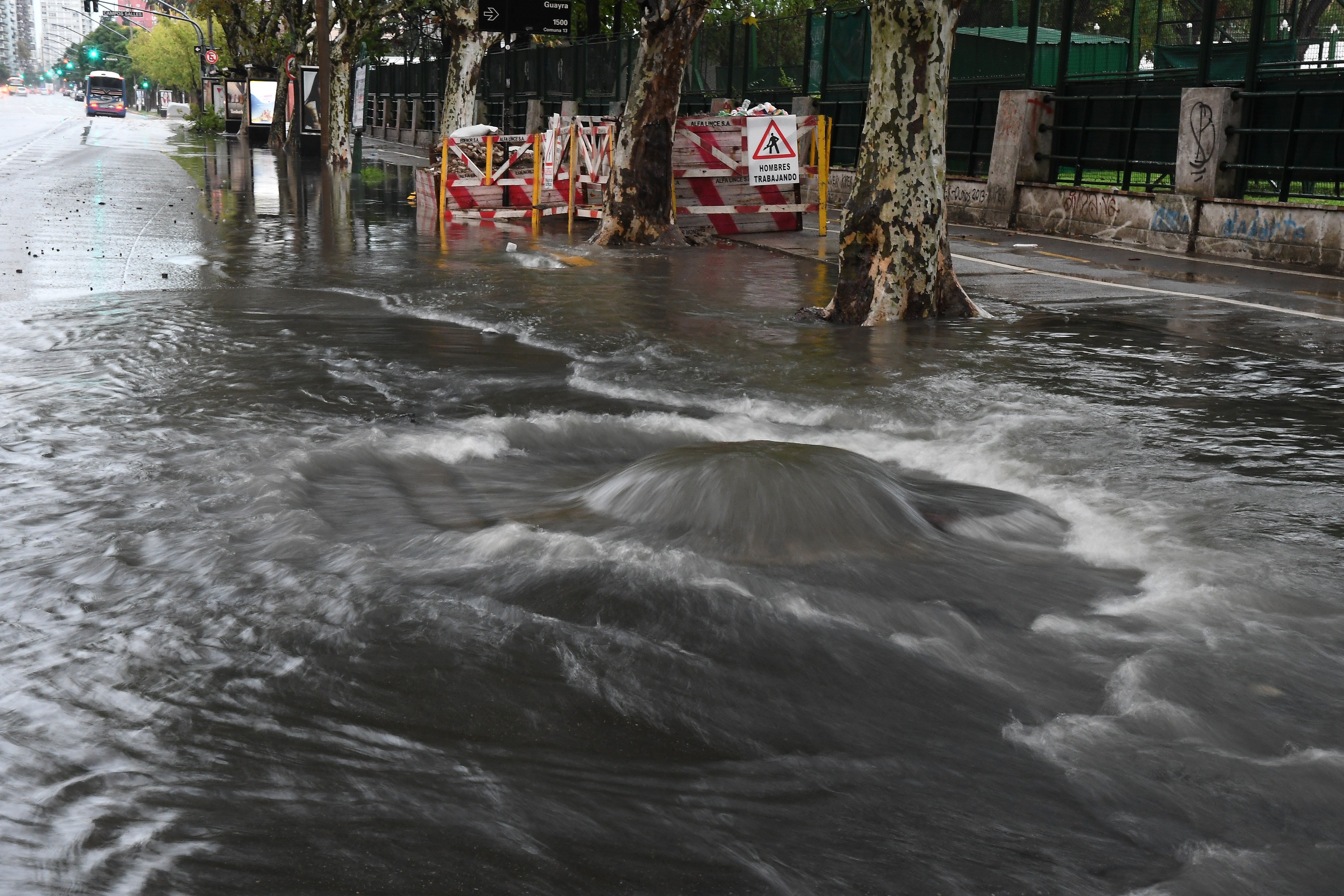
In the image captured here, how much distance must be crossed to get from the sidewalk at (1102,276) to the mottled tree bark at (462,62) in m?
12.8

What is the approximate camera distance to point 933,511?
567 cm

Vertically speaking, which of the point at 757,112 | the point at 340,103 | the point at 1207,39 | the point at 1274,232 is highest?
the point at 1207,39

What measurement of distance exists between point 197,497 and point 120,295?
625 centimetres

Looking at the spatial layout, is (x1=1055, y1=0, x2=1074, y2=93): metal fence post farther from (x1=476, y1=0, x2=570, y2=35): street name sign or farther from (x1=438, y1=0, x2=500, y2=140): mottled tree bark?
(x1=438, y1=0, x2=500, y2=140): mottled tree bark

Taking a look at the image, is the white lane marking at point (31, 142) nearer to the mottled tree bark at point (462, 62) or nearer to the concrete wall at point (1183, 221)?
the mottled tree bark at point (462, 62)

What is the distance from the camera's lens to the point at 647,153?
53.8 feet

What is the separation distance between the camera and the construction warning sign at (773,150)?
1788 centimetres

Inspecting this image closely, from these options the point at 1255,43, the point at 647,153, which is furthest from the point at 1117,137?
the point at 647,153

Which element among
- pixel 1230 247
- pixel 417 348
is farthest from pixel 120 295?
pixel 1230 247

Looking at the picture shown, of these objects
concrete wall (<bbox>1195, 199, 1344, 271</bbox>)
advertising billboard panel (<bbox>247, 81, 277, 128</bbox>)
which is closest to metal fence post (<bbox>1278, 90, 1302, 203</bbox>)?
concrete wall (<bbox>1195, 199, 1344, 271</bbox>)

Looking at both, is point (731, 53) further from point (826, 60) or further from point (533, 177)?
point (533, 177)

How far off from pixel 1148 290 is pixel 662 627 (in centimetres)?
1005

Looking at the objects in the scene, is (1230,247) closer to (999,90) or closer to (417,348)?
(999,90)

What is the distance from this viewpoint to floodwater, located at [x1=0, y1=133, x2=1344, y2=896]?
305 centimetres
